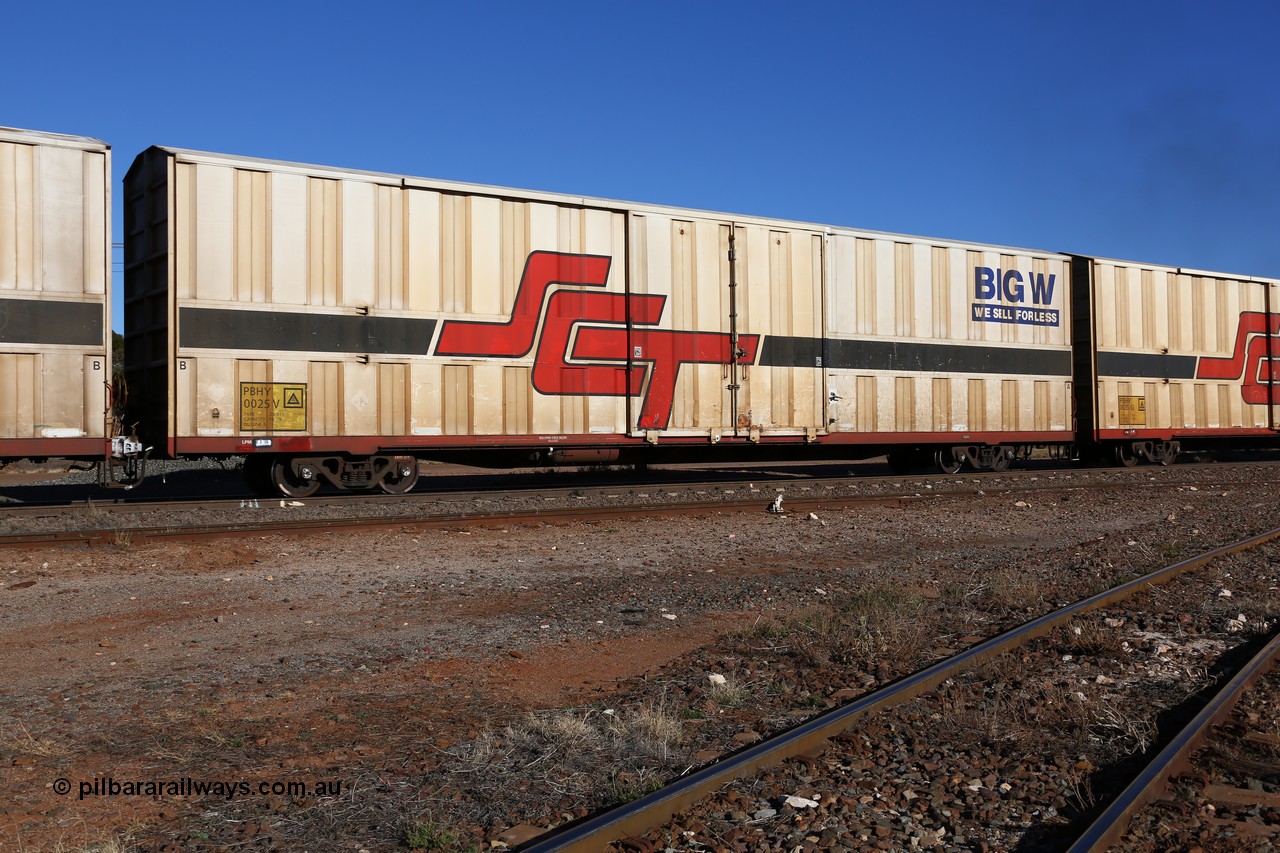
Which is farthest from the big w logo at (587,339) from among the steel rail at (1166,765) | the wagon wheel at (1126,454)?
the wagon wheel at (1126,454)

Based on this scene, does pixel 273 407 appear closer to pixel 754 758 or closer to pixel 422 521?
pixel 422 521

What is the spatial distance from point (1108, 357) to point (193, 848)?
19.6m

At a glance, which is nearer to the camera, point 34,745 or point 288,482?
point 34,745

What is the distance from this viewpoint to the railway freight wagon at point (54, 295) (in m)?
10.6

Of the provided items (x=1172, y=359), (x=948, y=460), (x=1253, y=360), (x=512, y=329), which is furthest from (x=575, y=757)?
(x=1253, y=360)

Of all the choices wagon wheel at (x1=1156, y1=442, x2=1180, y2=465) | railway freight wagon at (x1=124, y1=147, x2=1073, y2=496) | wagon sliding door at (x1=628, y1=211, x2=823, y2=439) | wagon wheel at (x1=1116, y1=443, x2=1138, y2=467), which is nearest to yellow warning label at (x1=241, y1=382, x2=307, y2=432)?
railway freight wagon at (x1=124, y1=147, x2=1073, y2=496)

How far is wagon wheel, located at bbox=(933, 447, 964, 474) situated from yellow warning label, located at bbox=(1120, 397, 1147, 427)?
4063 millimetres

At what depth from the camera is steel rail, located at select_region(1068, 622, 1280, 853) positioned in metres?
3.06

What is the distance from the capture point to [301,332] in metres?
12.3

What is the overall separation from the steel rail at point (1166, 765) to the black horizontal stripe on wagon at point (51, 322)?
36.4 feet

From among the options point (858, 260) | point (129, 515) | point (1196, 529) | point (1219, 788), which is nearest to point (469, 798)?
point (1219, 788)

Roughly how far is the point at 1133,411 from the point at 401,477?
14.8 metres

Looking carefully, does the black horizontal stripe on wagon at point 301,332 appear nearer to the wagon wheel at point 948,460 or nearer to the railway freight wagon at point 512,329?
the railway freight wagon at point 512,329

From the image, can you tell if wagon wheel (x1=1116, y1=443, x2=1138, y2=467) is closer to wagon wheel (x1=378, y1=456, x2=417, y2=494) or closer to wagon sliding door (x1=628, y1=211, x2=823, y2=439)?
wagon sliding door (x1=628, y1=211, x2=823, y2=439)
